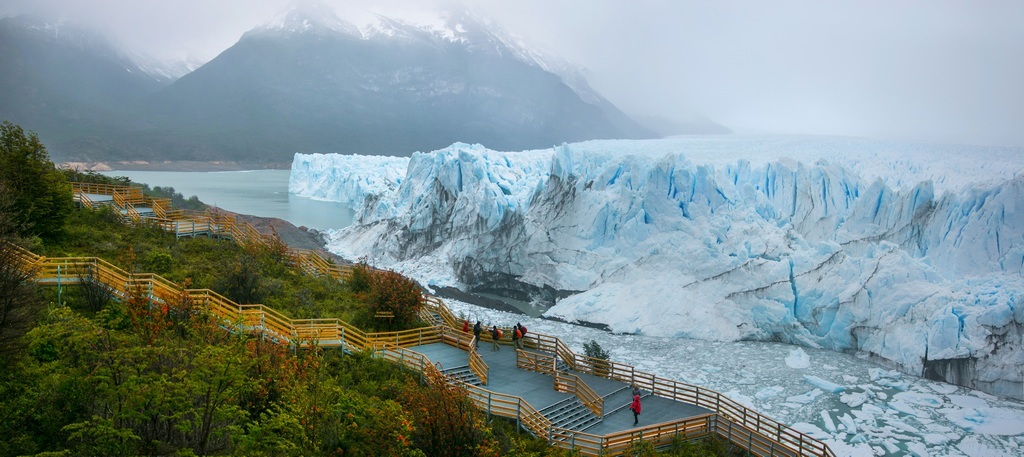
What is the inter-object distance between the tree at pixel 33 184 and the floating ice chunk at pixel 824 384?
1810 centimetres

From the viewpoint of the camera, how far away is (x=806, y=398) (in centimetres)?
1546

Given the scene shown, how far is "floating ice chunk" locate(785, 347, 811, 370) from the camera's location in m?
17.7

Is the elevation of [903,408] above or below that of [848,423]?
above

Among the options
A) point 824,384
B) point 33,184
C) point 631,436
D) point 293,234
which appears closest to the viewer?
point 631,436

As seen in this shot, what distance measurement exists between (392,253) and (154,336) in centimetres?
2252

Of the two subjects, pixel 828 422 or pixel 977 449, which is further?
pixel 828 422

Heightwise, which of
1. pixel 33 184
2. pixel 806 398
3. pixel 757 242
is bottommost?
pixel 806 398

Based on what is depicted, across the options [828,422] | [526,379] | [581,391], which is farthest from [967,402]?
[526,379]

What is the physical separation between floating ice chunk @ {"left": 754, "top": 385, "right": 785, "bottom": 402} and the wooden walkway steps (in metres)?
3.40

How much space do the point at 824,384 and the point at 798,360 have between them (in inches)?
76.5

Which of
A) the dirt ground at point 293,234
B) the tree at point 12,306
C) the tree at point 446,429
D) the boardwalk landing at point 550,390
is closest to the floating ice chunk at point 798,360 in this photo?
the boardwalk landing at point 550,390

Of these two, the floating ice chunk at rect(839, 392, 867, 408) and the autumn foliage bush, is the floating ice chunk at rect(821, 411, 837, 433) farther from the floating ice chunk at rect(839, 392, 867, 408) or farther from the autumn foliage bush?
the autumn foliage bush

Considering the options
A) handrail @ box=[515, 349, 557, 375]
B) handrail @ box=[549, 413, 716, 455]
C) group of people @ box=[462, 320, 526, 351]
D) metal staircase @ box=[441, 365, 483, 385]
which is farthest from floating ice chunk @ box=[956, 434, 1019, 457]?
metal staircase @ box=[441, 365, 483, 385]

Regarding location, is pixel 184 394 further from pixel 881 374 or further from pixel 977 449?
pixel 881 374
